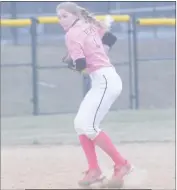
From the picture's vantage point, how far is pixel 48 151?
908 cm

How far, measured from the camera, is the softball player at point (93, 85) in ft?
20.3

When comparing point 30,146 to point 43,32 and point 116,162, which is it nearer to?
point 116,162

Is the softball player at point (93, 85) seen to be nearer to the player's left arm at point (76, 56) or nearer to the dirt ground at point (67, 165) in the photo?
the player's left arm at point (76, 56)

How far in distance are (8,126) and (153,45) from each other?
6.97 m

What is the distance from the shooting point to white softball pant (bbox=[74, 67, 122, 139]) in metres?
6.19

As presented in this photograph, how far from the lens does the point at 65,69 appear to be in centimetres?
1570

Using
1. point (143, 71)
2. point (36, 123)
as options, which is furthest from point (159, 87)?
point (36, 123)

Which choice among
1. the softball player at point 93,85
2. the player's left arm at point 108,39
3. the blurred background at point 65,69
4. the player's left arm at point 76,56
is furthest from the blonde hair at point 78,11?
the blurred background at point 65,69

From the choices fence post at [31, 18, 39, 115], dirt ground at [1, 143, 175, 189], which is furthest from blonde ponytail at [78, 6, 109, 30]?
fence post at [31, 18, 39, 115]

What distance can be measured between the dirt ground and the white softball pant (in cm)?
60

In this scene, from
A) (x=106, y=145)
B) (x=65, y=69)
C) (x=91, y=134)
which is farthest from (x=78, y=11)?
(x=65, y=69)

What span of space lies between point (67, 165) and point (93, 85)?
1892 mm

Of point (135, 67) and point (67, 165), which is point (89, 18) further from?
point (135, 67)

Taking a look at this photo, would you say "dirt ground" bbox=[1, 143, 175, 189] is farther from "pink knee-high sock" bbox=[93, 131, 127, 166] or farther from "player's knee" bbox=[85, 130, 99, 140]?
"player's knee" bbox=[85, 130, 99, 140]
